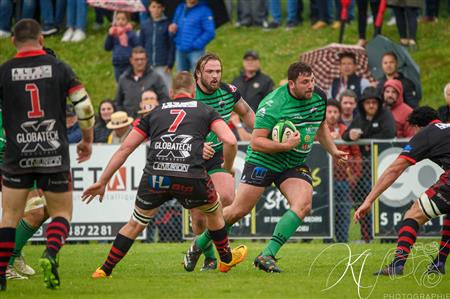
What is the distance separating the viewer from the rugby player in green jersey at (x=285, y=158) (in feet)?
40.7

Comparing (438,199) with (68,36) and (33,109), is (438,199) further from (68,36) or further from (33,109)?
(68,36)

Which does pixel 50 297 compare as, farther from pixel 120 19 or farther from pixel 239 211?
pixel 120 19

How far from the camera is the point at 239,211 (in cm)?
1275

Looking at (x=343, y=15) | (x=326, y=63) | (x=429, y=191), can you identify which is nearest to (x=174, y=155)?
(x=429, y=191)

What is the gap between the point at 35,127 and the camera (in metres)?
10.4

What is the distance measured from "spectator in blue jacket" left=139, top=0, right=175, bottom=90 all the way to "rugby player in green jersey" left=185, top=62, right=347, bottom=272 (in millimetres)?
8890

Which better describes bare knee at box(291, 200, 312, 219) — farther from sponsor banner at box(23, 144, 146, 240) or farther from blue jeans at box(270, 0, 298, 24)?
blue jeans at box(270, 0, 298, 24)

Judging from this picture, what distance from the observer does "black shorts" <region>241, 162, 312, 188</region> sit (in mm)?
12648

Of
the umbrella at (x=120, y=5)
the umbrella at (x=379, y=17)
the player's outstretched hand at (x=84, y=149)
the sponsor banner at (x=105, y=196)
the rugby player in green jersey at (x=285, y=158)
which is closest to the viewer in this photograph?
the player's outstretched hand at (x=84, y=149)

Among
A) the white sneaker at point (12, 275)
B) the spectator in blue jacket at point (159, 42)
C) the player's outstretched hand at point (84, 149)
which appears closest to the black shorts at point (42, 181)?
the player's outstretched hand at point (84, 149)

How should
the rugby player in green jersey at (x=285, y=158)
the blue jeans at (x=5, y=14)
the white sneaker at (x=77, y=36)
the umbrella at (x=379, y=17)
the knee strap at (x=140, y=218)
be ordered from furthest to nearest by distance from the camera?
the white sneaker at (x=77, y=36) → the blue jeans at (x=5, y=14) → the umbrella at (x=379, y=17) → the rugby player in green jersey at (x=285, y=158) → the knee strap at (x=140, y=218)

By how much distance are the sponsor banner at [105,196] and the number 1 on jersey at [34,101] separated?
7.38 metres

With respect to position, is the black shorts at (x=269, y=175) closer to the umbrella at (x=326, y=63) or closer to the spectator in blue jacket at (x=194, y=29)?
the spectator in blue jacket at (x=194, y=29)

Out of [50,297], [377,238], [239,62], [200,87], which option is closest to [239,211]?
[200,87]
